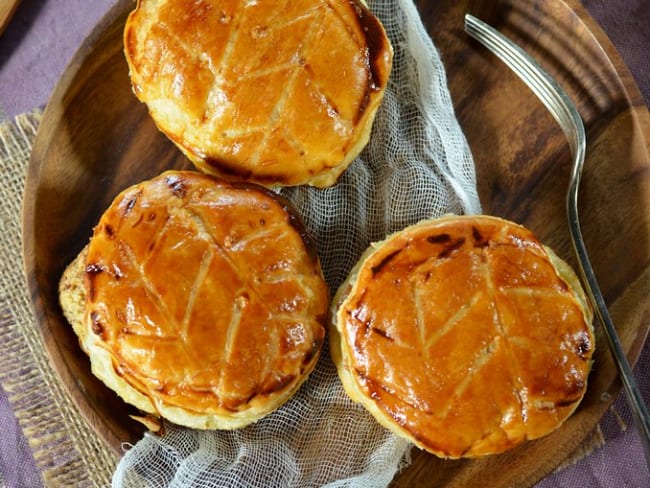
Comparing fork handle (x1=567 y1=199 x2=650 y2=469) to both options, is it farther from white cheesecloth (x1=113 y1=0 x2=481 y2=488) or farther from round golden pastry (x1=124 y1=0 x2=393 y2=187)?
round golden pastry (x1=124 y1=0 x2=393 y2=187)

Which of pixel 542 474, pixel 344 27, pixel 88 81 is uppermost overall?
pixel 344 27

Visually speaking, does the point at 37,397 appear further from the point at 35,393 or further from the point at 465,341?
the point at 465,341

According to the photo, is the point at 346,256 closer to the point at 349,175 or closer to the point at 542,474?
the point at 349,175

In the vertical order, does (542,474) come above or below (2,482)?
above

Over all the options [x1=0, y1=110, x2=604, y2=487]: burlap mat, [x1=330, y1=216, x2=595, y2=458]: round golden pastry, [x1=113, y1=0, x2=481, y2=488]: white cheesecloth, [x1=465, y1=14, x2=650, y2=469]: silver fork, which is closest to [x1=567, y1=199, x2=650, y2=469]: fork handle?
[x1=465, y1=14, x2=650, y2=469]: silver fork

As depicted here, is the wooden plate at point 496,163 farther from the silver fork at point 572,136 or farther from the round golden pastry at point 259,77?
the round golden pastry at point 259,77

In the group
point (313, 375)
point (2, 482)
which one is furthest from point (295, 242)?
point (2, 482)

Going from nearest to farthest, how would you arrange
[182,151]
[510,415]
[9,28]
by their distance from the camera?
1. [510,415]
2. [182,151]
3. [9,28]

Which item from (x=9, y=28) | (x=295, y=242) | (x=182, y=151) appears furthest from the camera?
(x=9, y=28)

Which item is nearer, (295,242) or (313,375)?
(295,242)

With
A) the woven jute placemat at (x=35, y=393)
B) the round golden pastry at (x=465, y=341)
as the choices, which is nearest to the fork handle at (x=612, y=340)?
the round golden pastry at (x=465, y=341)
